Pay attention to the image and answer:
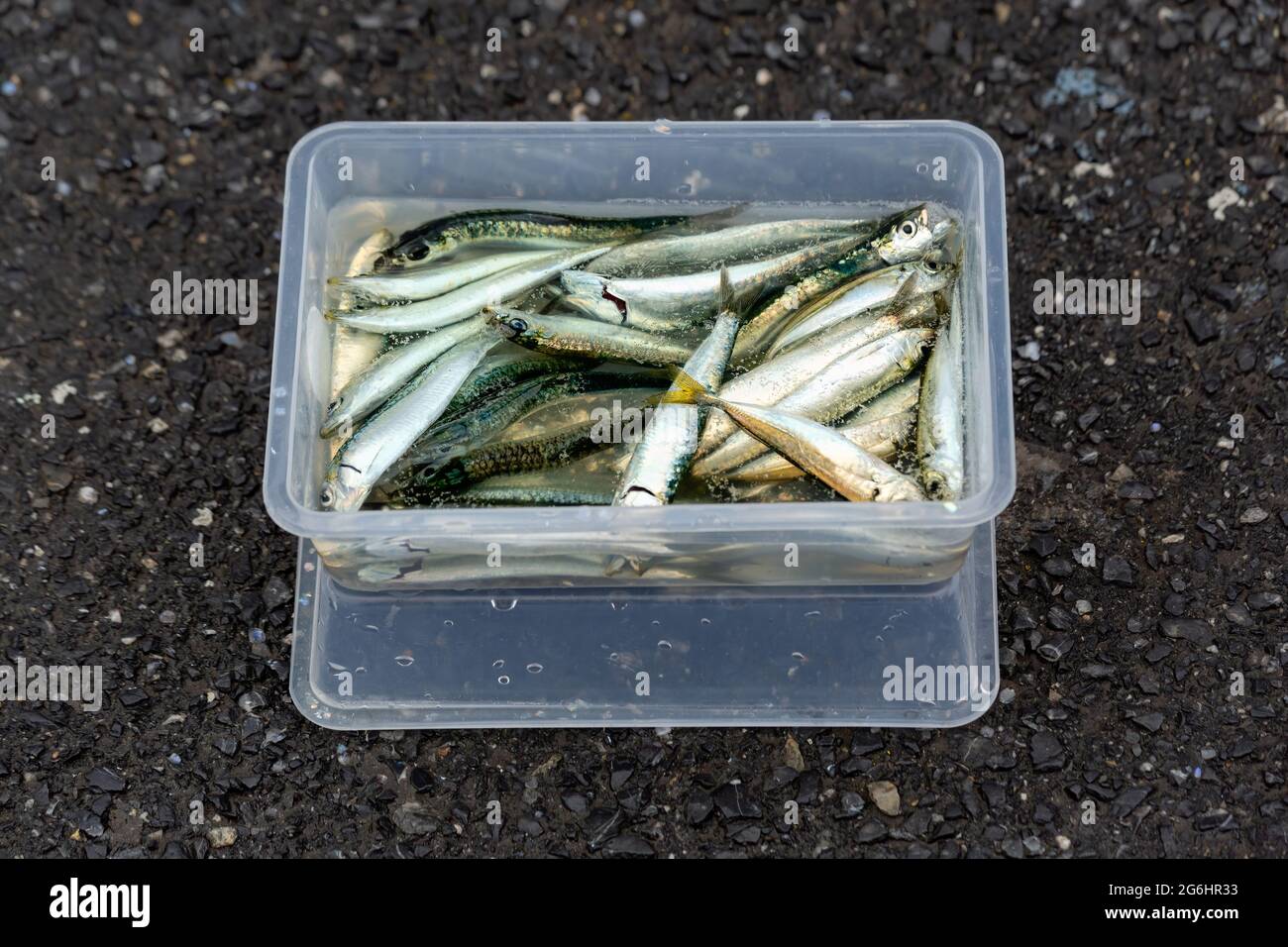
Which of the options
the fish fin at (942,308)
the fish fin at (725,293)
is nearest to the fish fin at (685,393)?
the fish fin at (725,293)

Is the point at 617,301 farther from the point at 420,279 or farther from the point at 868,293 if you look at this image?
the point at 868,293

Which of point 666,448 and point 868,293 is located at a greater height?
point 868,293

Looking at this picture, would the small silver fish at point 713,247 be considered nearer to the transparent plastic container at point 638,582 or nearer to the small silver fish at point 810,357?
the transparent plastic container at point 638,582

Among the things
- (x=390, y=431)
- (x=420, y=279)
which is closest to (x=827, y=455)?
(x=390, y=431)

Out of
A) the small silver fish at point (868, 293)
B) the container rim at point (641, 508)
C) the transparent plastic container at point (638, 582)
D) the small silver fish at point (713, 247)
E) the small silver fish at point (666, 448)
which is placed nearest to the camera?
the container rim at point (641, 508)

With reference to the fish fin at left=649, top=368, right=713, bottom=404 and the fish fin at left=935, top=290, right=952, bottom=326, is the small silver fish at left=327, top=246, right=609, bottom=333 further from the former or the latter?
the fish fin at left=935, top=290, right=952, bottom=326

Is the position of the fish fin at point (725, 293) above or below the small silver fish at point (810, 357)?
above

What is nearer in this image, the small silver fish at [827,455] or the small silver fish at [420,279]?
the small silver fish at [827,455]

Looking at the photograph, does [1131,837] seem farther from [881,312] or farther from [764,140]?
[764,140]
